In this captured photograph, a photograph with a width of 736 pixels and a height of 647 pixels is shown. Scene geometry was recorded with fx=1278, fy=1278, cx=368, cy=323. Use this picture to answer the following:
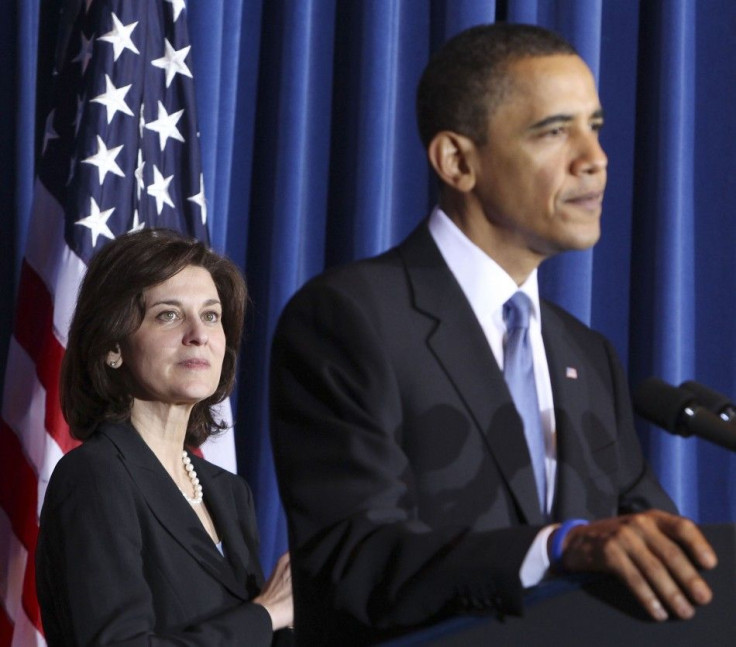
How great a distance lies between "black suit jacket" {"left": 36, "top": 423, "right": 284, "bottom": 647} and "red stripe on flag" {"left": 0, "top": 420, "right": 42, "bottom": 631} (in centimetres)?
71

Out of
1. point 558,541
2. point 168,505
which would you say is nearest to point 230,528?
point 168,505

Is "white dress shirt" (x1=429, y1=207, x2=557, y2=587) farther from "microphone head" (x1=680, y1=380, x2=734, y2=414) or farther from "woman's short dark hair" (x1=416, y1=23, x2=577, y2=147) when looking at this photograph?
"microphone head" (x1=680, y1=380, x2=734, y2=414)

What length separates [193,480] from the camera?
2605 mm

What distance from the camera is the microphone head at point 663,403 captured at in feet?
3.64

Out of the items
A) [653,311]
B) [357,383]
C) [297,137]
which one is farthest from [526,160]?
[653,311]

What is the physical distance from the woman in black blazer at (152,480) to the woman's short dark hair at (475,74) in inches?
42.6

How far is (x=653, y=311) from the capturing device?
3922 mm

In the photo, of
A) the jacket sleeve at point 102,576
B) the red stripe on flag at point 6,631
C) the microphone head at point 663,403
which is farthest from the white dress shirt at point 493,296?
the red stripe on flag at point 6,631

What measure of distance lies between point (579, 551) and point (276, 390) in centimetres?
40

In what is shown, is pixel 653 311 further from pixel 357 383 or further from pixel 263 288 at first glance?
pixel 357 383

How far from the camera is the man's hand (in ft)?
3.15

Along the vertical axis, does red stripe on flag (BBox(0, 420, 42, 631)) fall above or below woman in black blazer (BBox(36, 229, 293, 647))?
below

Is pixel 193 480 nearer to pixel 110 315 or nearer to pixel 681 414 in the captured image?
pixel 110 315

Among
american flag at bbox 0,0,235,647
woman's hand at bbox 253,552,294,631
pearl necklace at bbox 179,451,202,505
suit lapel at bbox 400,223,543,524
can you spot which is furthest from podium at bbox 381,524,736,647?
american flag at bbox 0,0,235,647
